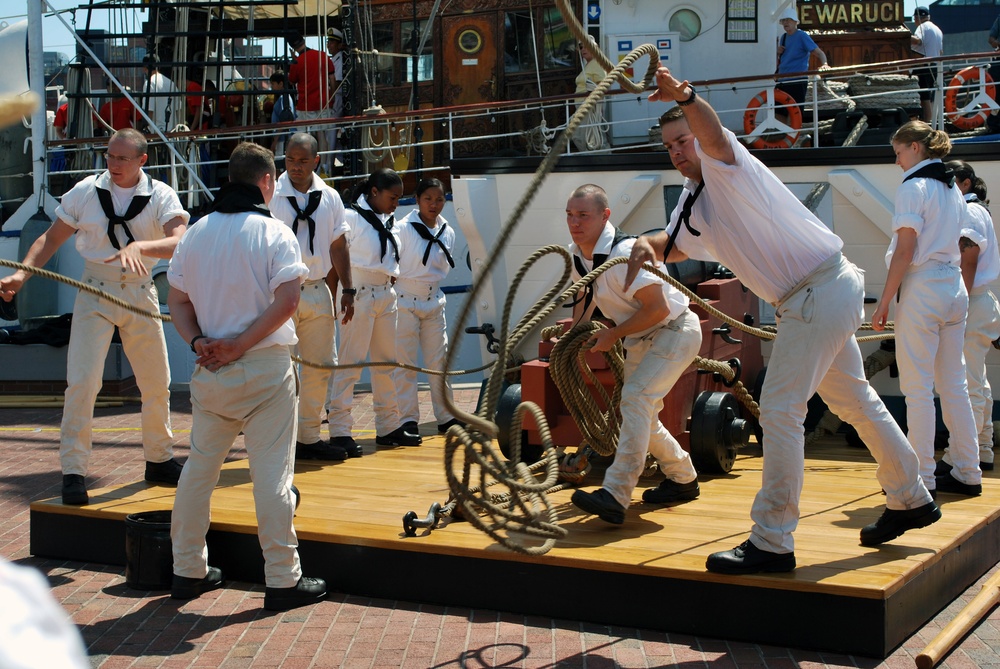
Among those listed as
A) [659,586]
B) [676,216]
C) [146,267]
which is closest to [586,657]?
[659,586]

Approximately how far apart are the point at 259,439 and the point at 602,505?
59.8 inches

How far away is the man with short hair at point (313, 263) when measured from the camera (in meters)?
6.87

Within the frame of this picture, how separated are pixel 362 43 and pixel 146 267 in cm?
950

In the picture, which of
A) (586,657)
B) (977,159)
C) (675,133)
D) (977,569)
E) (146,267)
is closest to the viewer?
(586,657)

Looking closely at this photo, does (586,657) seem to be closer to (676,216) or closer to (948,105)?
(676,216)

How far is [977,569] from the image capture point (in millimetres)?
5203

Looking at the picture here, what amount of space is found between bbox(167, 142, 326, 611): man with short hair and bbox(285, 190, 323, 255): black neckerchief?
6.50 ft

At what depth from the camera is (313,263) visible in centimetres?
688

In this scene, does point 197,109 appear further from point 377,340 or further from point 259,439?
point 259,439

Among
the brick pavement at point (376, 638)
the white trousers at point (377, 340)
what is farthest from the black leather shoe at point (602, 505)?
the white trousers at point (377, 340)

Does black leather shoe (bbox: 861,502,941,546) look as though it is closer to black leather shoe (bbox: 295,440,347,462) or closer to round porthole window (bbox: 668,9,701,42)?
black leather shoe (bbox: 295,440,347,462)

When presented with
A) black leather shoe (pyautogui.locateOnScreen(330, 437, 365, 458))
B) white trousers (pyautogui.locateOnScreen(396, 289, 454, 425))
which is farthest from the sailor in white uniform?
black leather shoe (pyautogui.locateOnScreen(330, 437, 365, 458))

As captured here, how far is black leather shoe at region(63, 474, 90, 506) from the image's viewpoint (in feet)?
19.0

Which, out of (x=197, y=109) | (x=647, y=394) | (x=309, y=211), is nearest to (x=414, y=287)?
(x=309, y=211)
